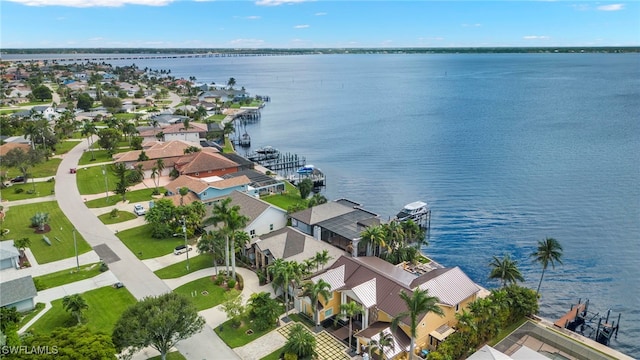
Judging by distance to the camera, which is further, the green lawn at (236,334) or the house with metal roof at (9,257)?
the house with metal roof at (9,257)

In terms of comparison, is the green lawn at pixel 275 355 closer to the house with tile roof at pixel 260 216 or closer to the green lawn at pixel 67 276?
the house with tile roof at pixel 260 216

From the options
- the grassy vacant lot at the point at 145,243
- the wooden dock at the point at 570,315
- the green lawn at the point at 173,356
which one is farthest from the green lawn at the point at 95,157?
the wooden dock at the point at 570,315

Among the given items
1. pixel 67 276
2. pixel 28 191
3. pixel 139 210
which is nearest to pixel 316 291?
pixel 67 276

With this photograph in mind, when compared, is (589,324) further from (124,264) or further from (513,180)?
(124,264)

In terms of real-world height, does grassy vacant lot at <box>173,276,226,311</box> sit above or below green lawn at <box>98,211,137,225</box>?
below

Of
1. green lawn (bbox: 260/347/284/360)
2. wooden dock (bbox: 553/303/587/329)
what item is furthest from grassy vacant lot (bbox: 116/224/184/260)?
wooden dock (bbox: 553/303/587/329)

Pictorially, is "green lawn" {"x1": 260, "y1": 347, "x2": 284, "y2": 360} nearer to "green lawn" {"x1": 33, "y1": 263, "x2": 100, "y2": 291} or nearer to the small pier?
"green lawn" {"x1": 33, "y1": 263, "x2": 100, "y2": 291}

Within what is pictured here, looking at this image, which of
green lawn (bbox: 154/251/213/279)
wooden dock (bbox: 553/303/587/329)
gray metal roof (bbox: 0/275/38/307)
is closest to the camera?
gray metal roof (bbox: 0/275/38/307)
